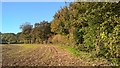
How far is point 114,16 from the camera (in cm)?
1436

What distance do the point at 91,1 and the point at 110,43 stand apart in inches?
163

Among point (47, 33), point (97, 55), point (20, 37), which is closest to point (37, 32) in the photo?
point (47, 33)

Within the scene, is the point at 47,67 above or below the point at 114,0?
below

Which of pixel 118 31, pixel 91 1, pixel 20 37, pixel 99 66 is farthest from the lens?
pixel 20 37

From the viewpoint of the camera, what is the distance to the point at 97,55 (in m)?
17.1

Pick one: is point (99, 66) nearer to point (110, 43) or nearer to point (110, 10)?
point (110, 43)

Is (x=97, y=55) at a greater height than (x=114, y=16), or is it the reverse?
(x=114, y=16)

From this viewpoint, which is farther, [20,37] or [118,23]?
[20,37]

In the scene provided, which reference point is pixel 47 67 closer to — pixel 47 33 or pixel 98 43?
pixel 98 43

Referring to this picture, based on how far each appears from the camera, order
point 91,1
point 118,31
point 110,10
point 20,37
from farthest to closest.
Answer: point 20,37
point 91,1
point 110,10
point 118,31

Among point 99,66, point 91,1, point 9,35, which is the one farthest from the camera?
point 9,35

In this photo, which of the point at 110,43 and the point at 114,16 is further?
the point at 114,16

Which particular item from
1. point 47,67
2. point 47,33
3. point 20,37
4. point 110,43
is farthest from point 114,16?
point 20,37

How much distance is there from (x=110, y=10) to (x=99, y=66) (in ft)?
12.2
